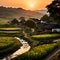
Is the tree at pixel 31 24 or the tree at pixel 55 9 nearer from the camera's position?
the tree at pixel 55 9

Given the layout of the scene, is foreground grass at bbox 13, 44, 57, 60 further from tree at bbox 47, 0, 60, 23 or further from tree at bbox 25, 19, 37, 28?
tree at bbox 25, 19, 37, 28

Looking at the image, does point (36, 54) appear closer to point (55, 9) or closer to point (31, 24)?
point (55, 9)

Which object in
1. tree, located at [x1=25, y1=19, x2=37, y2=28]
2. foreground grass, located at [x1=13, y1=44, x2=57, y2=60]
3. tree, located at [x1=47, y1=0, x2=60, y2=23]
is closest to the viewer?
foreground grass, located at [x1=13, y1=44, x2=57, y2=60]

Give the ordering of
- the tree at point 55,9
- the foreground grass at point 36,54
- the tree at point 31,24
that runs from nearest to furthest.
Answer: the foreground grass at point 36,54 → the tree at point 55,9 → the tree at point 31,24

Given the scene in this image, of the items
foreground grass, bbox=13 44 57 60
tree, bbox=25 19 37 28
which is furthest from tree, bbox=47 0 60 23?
tree, bbox=25 19 37 28

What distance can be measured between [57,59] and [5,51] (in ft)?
41.5

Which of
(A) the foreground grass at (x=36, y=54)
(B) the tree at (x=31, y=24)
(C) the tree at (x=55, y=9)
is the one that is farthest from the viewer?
(B) the tree at (x=31, y=24)

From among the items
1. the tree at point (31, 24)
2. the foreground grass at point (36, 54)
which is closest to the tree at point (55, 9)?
the foreground grass at point (36, 54)

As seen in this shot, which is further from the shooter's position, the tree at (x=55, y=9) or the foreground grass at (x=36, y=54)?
the tree at (x=55, y=9)

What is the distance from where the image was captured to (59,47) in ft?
151

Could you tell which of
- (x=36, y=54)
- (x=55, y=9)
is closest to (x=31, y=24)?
(x=55, y=9)

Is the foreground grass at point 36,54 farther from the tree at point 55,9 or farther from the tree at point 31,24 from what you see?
the tree at point 31,24

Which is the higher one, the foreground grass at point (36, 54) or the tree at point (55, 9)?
the tree at point (55, 9)

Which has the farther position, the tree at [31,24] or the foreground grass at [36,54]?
the tree at [31,24]
